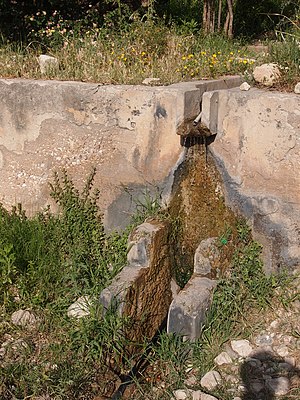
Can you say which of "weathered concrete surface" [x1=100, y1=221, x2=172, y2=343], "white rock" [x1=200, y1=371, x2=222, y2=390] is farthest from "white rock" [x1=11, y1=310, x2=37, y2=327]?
"white rock" [x1=200, y1=371, x2=222, y2=390]

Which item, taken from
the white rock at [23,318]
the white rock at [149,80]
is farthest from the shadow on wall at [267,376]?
the white rock at [149,80]

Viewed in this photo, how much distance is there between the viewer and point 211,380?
371 centimetres

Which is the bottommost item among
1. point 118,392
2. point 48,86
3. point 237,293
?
point 118,392

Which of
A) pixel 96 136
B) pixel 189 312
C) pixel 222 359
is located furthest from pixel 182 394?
pixel 96 136

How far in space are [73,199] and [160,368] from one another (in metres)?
1.69

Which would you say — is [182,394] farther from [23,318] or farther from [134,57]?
[134,57]

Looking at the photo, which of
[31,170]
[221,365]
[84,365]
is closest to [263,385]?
[221,365]

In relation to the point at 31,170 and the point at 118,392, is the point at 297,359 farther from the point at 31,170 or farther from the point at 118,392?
the point at 31,170

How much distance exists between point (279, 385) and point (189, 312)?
2.46ft

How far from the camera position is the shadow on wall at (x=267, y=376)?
3.63m

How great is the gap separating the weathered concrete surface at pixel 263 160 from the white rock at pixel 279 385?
0.96 m

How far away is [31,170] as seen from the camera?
5.13 metres

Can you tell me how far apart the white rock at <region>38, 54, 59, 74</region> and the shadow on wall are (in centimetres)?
311

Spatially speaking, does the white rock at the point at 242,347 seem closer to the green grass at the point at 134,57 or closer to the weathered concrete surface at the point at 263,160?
the weathered concrete surface at the point at 263,160
